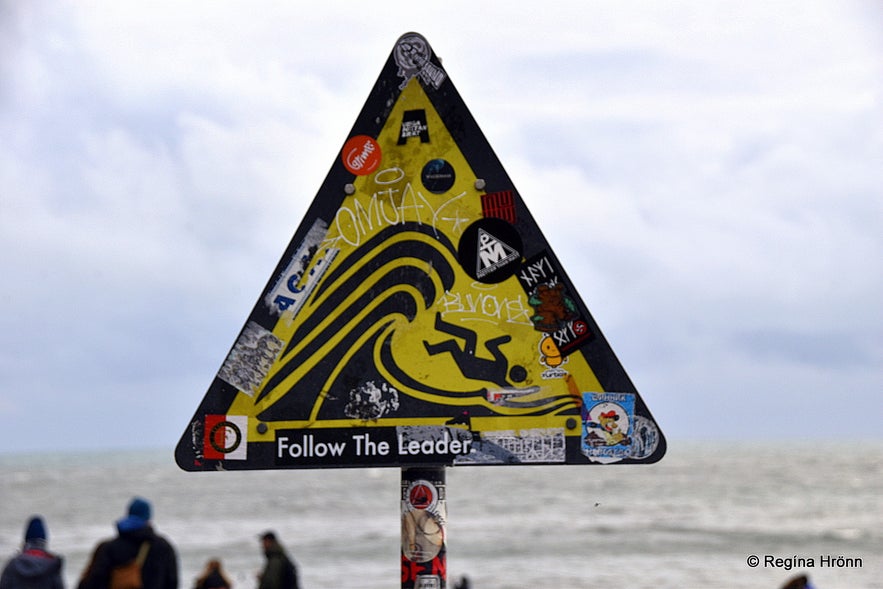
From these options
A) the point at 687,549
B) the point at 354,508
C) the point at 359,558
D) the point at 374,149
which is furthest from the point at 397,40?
the point at 354,508

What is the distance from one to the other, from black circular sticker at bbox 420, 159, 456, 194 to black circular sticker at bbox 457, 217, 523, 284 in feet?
0.83

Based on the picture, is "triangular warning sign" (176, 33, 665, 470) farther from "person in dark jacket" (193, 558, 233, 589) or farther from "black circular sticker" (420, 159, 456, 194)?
"person in dark jacket" (193, 558, 233, 589)

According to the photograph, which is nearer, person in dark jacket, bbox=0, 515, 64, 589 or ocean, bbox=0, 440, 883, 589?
person in dark jacket, bbox=0, 515, 64, 589

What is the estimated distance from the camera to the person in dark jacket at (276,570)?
827 cm

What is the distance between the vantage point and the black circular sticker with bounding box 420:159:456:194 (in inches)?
233

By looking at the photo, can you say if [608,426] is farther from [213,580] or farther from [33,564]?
[213,580]

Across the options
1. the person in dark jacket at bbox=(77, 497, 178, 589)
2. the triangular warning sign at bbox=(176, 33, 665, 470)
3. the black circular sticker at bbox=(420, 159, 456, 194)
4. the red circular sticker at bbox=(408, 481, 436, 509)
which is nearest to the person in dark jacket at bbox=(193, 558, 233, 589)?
the person in dark jacket at bbox=(77, 497, 178, 589)

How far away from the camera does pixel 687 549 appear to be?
4391cm

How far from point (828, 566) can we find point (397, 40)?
33573mm

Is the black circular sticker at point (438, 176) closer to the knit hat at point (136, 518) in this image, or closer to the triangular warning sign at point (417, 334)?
the triangular warning sign at point (417, 334)

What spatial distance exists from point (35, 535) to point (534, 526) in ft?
151

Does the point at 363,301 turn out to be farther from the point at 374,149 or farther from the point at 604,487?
the point at 604,487

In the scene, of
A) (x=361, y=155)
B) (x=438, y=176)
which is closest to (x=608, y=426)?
(x=438, y=176)

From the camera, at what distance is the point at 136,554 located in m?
5.93
